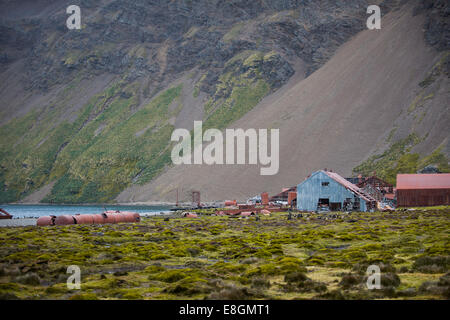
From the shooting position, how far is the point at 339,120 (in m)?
136

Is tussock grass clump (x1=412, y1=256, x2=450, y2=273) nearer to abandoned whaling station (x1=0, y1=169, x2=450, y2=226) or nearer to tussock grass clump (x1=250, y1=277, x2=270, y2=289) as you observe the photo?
tussock grass clump (x1=250, y1=277, x2=270, y2=289)

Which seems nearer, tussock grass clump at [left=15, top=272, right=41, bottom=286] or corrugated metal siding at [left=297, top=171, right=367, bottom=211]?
tussock grass clump at [left=15, top=272, right=41, bottom=286]

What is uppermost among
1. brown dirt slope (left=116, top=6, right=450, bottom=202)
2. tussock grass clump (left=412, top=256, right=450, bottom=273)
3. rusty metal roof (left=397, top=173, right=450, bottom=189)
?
brown dirt slope (left=116, top=6, right=450, bottom=202)

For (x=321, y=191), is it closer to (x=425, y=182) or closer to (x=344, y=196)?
(x=344, y=196)

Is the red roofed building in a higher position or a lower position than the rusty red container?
higher

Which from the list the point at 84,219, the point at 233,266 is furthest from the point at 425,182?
the point at 233,266

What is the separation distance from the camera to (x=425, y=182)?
3231 inches

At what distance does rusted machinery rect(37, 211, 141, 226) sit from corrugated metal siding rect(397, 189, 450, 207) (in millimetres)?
44615

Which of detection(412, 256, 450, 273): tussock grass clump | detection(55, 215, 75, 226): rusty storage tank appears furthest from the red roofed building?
detection(412, 256, 450, 273): tussock grass clump

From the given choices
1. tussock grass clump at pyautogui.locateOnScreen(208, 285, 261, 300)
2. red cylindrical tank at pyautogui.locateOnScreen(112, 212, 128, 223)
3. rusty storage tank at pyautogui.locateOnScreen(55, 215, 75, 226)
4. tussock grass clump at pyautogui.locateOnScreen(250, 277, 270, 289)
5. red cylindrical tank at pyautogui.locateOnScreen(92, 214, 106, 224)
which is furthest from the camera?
red cylindrical tank at pyautogui.locateOnScreen(112, 212, 128, 223)

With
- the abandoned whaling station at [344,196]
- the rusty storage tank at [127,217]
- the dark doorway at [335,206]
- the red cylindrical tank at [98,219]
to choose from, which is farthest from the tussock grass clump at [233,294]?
the dark doorway at [335,206]

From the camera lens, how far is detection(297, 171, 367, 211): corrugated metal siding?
244ft

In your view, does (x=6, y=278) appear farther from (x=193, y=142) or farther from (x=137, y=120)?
(x=137, y=120)

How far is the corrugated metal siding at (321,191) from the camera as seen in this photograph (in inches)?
2928
